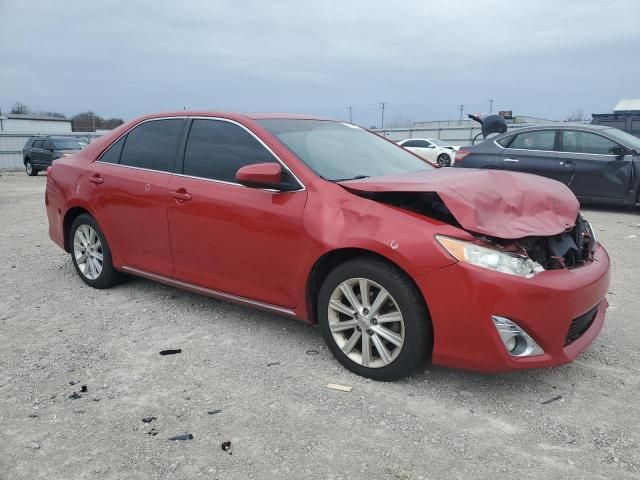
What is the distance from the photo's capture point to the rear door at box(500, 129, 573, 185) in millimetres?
9203

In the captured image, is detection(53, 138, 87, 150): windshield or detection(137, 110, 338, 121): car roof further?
detection(53, 138, 87, 150): windshield

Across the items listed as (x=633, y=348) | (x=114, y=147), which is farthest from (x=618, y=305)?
(x=114, y=147)

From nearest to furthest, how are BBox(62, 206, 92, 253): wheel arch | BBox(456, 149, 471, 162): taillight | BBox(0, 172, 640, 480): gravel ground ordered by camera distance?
BBox(0, 172, 640, 480): gravel ground → BBox(62, 206, 92, 253): wheel arch → BBox(456, 149, 471, 162): taillight

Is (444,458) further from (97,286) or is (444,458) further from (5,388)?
(97,286)

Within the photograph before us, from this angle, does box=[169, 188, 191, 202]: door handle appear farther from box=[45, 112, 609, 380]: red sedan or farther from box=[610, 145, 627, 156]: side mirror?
box=[610, 145, 627, 156]: side mirror

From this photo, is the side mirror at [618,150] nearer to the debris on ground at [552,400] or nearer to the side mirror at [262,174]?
the debris on ground at [552,400]

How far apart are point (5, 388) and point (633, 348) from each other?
13.2 feet

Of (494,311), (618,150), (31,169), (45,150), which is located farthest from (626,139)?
(31,169)

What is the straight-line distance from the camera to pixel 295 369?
11.3 ft

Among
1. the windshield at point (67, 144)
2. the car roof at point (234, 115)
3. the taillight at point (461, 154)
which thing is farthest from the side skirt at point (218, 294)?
the windshield at point (67, 144)

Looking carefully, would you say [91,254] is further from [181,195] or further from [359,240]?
[359,240]

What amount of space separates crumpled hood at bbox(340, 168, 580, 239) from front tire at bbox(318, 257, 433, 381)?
474mm

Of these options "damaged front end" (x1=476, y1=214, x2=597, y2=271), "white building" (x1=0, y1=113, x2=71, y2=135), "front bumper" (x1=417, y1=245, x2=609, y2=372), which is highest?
"white building" (x1=0, y1=113, x2=71, y2=135)

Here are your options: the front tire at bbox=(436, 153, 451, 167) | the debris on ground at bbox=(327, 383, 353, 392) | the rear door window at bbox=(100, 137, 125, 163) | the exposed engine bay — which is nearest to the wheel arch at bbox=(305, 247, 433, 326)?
the exposed engine bay
